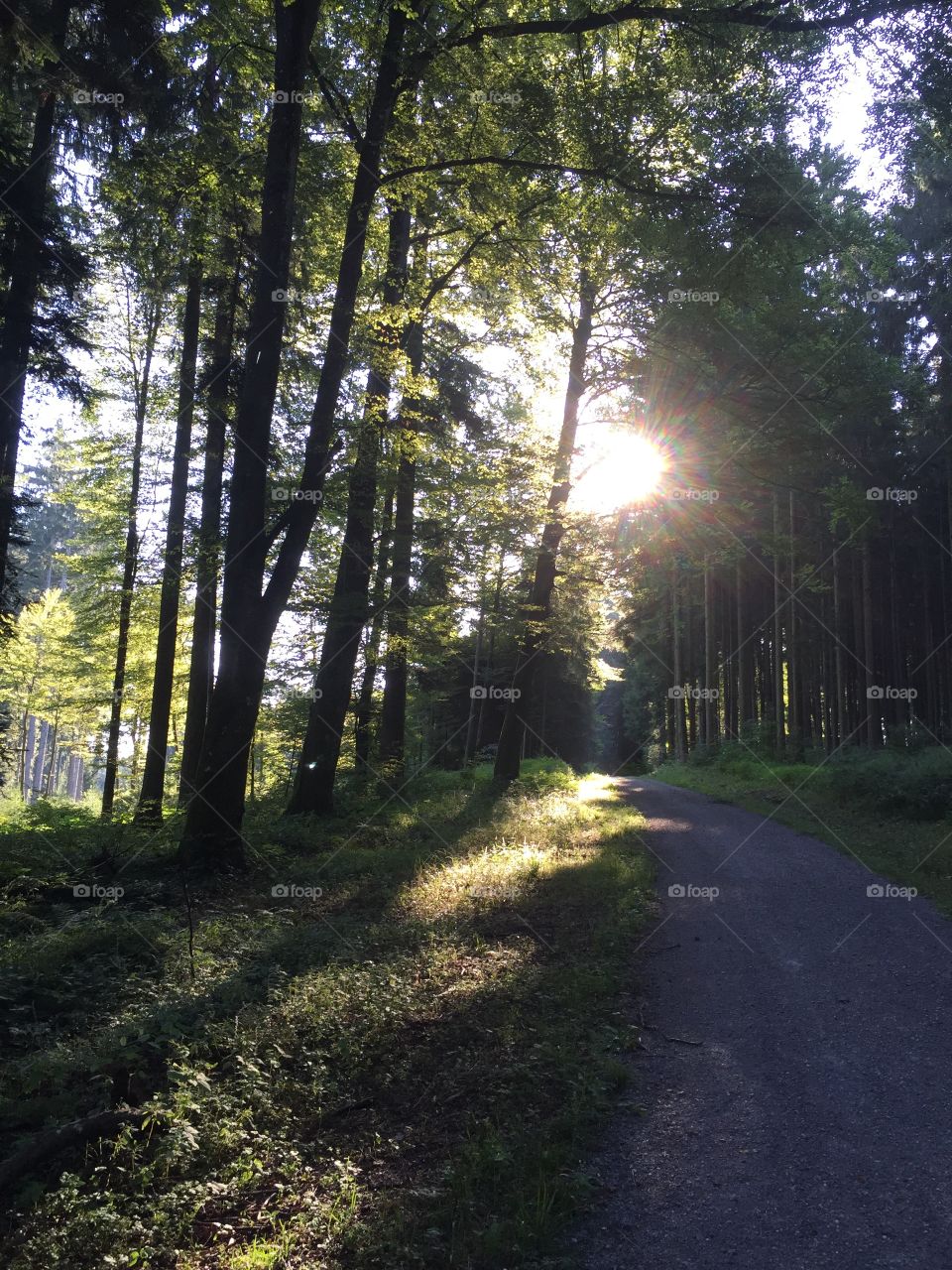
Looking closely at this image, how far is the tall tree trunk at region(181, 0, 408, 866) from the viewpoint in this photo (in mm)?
10305

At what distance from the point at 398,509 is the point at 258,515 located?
8.36 meters

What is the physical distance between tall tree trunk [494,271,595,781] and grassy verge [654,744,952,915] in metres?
5.98

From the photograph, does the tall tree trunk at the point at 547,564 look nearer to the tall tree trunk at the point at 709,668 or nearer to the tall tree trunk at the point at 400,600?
the tall tree trunk at the point at 400,600

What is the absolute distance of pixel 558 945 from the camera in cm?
754

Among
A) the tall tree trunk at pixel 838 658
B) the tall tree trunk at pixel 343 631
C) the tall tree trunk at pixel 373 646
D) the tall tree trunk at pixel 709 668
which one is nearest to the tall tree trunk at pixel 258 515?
the tall tree trunk at pixel 343 631

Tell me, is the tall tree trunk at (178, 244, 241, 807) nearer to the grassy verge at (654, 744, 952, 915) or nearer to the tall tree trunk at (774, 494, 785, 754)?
the grassy verge at (654, 744, 952, 915)

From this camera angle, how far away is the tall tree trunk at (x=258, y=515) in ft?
33.8

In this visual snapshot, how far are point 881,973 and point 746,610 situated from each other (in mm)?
28338

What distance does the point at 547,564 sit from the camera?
20.7 metres

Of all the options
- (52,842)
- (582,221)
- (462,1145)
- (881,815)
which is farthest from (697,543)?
(462,1145)

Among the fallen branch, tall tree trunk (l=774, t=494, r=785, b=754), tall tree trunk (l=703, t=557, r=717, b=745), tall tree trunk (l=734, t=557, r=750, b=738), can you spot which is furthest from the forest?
tall tree trunk (l=703, t=557, r=717, b=745)

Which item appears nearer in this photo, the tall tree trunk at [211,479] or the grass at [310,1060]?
the grass at [310,1060]

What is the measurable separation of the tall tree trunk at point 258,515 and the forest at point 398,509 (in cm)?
5

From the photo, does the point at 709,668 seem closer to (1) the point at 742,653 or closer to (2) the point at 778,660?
(1) the point at 742,653
